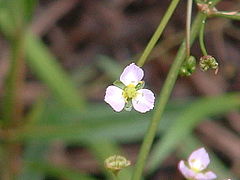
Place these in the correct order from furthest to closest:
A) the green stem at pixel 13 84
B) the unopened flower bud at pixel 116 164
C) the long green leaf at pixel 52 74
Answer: the long green leaf at pixel 52 74 → the green stem at pixel 13 84 → the unopened flower bud at pixel 116 164

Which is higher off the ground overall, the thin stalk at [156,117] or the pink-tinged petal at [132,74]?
the pink-tinged petal at [132,74]

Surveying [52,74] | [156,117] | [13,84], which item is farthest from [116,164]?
[52,74]

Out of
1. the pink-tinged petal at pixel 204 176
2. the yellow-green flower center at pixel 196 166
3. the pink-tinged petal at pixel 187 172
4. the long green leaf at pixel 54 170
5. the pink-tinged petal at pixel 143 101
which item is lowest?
the pink-tinged petal at pixel 204 176

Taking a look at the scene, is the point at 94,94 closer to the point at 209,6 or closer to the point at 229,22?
the point at 229,22

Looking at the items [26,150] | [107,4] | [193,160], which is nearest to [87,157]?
[26,150]

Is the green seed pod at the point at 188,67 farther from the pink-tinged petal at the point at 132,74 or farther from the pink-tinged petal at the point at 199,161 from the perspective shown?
the pink-tinged petal at the point at 199,161

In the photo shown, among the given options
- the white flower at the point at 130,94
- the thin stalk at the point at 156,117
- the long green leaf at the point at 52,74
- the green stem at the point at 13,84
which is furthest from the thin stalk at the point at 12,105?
the thin stalk at the point at 156,117

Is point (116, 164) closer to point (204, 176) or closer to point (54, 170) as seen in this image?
point (204, 176)
